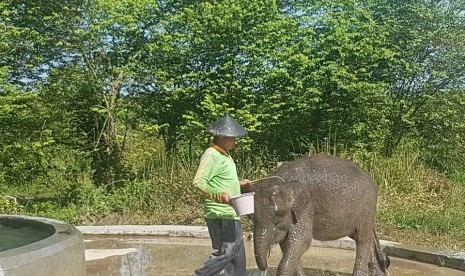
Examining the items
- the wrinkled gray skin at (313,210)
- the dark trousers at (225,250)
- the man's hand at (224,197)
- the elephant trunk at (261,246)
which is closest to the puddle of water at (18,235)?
the dark trousers at (225,250)

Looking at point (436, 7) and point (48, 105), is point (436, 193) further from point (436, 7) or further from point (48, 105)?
point (48, 105)

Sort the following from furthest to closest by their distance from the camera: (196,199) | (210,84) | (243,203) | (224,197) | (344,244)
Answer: (210,84)
(196,199)
(344,244)
(224,197)
(243,203)

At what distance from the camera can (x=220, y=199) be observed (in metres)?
5.05

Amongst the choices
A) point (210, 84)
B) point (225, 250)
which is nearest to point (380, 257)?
point (225, 250)

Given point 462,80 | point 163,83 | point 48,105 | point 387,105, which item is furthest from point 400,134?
point 48,105

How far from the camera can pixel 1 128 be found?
12906 millimetres

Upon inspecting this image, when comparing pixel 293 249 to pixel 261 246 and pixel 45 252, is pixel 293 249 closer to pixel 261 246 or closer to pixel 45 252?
pixel 261 246

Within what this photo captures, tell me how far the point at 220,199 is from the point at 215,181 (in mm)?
188

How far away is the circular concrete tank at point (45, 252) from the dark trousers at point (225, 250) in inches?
40.3

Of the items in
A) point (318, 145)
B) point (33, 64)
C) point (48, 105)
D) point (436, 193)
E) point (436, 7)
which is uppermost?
point (436, 7)

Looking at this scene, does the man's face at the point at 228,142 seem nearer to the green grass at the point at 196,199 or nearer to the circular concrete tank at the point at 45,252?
the circular concrete tank at the point at 45,252

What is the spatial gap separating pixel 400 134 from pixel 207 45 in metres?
4.53

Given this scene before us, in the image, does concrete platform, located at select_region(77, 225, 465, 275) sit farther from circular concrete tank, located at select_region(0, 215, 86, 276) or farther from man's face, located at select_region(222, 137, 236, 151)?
circular concrete tank, located at select_region(0, 215, 86, 276)

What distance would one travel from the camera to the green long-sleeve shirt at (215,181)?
5105 mm
